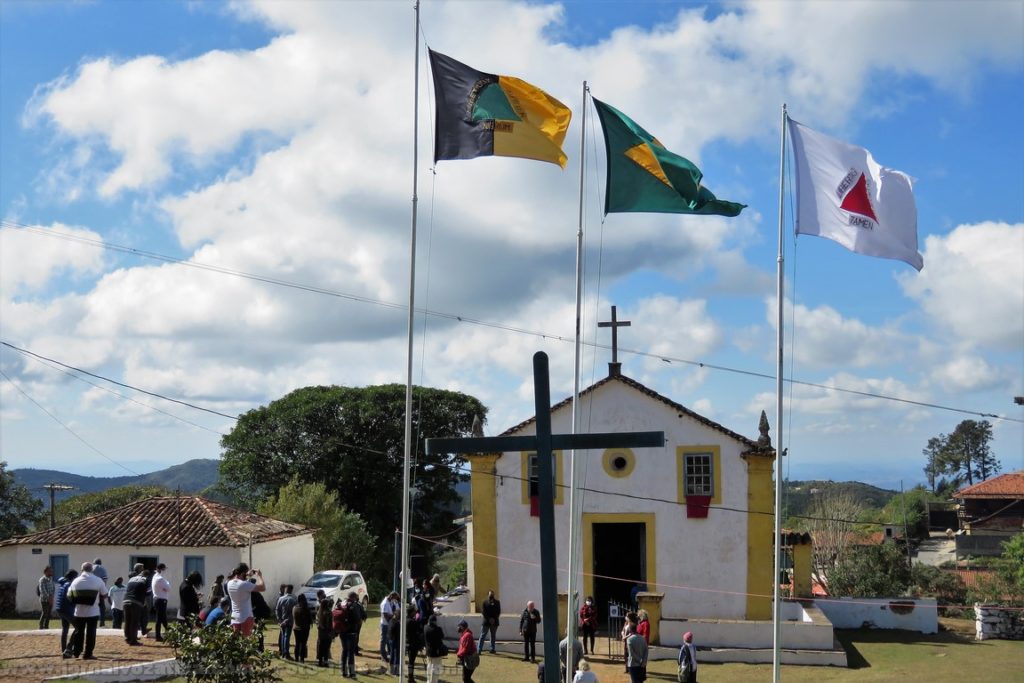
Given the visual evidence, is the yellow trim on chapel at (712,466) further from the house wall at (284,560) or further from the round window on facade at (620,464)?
the house wall at (284,560)

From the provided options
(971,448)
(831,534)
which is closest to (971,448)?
(971,448)

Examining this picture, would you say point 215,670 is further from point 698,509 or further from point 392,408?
point 392,408

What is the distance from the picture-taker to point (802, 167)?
53.6ft

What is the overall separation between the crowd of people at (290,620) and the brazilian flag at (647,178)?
24.7ft

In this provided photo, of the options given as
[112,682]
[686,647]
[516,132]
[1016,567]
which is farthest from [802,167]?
[1016,567]

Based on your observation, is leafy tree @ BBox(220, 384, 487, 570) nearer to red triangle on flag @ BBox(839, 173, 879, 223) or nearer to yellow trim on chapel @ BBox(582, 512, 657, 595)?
yellow trim on chapel @ BBox(582, 512, 657, 595)

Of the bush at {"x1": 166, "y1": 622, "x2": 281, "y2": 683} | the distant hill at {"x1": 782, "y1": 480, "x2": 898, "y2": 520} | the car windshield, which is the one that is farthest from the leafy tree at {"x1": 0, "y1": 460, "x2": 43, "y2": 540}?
the distant hill at {"x1": 782, "y1": 480, "x2": 898, "y2": 520}

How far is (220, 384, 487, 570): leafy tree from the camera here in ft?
174

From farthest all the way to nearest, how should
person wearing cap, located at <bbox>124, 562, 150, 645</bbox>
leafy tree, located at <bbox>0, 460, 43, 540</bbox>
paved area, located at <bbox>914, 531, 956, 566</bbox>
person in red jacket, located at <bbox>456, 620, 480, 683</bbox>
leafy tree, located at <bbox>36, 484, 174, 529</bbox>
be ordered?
leafy tree, located at <bbox>36, 484, 174, 529</bbox>, paved area, located at <bbox>914, 531, 956, 566</bbox>, leafy tree, located at <bbox>0, 460, 43, 540</bbox>, person in red jacket, located at <bbox>456, 620, 480, 683</bbox>, person wearing cap, located at <bbox>124, 562, 150, 645</bbox>

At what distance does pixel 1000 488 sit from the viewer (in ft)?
215

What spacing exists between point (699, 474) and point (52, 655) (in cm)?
1838

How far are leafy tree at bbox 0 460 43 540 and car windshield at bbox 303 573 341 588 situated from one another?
29554 millimetres

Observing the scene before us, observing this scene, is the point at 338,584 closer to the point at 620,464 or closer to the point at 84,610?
the point at 620,464

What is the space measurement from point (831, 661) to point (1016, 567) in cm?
1587
